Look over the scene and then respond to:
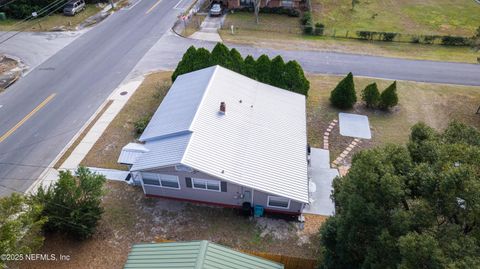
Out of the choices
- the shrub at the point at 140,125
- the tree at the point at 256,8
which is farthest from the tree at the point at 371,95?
the tree at the point at 256,8

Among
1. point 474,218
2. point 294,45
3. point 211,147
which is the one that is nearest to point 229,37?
point 294,45

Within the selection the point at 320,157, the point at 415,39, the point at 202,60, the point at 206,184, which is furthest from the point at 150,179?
the point at 415,39

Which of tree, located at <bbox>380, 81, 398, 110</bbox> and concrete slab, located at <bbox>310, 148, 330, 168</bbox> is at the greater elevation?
tree, located at <bbox>380, 81, 398, 110</bbox>

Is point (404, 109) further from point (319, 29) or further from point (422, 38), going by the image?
point (319, 29)

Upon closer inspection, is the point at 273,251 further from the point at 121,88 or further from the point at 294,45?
the point at 294,45

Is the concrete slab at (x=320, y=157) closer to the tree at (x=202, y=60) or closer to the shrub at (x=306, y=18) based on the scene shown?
the tree at (x=202, y=60)

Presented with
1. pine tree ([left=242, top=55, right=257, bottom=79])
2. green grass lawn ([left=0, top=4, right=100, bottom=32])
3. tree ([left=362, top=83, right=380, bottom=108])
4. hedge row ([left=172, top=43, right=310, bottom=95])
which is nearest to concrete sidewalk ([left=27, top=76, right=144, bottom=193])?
hedge row ([left=172, top=43, right=310, bottom=95])

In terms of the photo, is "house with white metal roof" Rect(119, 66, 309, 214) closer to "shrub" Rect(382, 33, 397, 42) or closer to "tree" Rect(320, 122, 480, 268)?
"tree" Rect(320, 122, 480, 268)
